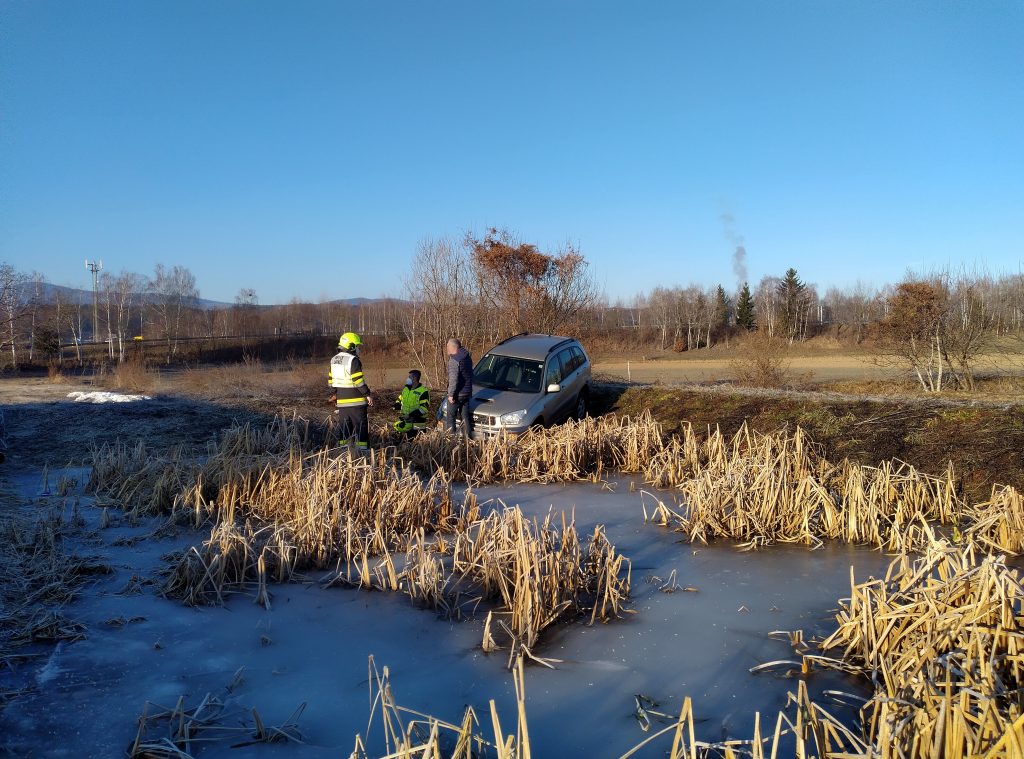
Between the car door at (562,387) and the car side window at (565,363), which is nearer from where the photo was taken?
the car door at (562,387)

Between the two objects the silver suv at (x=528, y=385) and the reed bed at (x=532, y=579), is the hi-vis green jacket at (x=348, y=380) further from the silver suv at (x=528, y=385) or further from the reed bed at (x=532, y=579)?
the reed bed at (x=532, y=579)

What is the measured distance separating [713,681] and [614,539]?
2852 mm

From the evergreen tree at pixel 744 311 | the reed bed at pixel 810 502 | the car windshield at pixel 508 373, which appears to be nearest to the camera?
the reed bed at pixel 810 502

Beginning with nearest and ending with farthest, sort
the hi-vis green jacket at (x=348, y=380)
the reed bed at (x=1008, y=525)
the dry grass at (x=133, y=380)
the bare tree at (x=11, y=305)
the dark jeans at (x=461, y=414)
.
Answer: the reed bed at (x=1008, y=525) < the hi-vis green jacket at (x=348, y=380) < the dark jeans at (x=461, y=414) < the dry grass at (x=133, y=380) < the bare tree at (x=11, y=305)

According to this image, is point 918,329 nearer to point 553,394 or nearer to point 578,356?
point 578,356

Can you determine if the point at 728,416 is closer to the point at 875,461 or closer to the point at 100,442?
the point at 875,461

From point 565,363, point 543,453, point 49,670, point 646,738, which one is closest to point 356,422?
point 543,453

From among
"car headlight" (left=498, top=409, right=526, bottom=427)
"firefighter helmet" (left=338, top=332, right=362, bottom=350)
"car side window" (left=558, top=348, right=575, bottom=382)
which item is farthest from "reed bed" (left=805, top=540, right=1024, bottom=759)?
"car side window" (left=558, top=348, right=575, bottom=382)

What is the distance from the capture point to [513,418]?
35.8 feet

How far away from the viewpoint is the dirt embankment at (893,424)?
26.3 ft

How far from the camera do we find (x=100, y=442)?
11.0m

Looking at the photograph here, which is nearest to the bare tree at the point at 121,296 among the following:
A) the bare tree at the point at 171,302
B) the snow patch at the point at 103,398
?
the bare tree at the point at 171,302

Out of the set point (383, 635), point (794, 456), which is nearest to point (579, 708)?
point (383, 635)

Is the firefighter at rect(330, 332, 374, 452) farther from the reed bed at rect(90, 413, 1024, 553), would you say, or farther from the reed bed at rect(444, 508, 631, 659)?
the reed bed at rect(444, 508, 631, 659)
